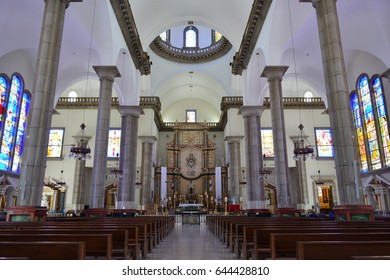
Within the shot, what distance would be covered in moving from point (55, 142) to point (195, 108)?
1708cm

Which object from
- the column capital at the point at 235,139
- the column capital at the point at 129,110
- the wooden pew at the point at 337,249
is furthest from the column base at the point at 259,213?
the wooden pew at the point at 337,249

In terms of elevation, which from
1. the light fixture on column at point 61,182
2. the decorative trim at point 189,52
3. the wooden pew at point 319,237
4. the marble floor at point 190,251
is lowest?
the marble floor at point 190,251

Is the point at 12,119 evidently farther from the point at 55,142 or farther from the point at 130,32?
the point at 55,142

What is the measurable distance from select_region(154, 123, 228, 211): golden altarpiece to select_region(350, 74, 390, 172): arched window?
15.1 m

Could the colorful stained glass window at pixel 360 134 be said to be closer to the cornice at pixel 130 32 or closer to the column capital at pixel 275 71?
the column capital at pixel 275 71

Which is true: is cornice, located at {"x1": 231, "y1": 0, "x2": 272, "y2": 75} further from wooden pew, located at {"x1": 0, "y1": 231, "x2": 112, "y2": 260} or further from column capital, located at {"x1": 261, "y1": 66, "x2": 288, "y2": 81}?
wooden pew, located at {"x1": 0, "y1": 231, "x2": 112, "y2": 260}

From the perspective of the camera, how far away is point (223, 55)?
27266 millimetres

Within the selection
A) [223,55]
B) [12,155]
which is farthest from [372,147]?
[12,155]

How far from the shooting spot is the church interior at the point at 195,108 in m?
7.97

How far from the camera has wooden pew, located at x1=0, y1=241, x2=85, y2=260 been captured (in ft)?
6.65

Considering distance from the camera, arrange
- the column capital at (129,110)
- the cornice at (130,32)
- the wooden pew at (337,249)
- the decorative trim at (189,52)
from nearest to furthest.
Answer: the wooden pew at (337,249)
the cornice at (130,32)
the column capital at (129,110)
the decorative trim at (189,52)

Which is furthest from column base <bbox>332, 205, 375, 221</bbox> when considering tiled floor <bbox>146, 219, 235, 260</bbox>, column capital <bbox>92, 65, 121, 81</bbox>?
column capital <bbox>92, 65, 121, 81</bbox>

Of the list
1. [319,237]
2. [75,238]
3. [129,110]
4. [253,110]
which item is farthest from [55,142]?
[319,237]

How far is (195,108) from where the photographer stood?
1391 inches
